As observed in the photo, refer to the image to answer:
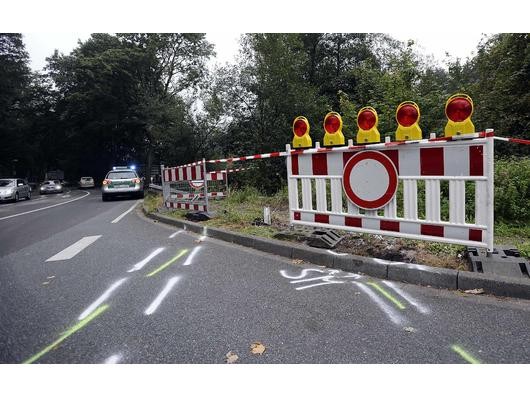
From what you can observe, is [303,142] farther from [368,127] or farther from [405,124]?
[405,124]

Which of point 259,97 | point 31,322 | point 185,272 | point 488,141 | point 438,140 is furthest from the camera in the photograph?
point 259,97

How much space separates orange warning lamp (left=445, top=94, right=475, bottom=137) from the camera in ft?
12.2

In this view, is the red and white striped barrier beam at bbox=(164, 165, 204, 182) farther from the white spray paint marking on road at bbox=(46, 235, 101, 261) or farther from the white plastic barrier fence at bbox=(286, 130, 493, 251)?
the white plastic barrier fence at bbox=(286, 130, 493, 251)

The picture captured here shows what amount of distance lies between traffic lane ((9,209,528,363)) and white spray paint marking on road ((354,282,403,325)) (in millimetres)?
35

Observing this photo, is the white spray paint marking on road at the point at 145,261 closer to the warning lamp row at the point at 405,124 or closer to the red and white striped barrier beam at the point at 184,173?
the warning lamp row at the point at 405,124

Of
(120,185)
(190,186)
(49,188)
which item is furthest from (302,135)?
(49,188)

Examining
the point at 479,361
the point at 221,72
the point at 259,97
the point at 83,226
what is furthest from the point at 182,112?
the point at 479,361

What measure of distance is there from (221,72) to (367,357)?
17409mm

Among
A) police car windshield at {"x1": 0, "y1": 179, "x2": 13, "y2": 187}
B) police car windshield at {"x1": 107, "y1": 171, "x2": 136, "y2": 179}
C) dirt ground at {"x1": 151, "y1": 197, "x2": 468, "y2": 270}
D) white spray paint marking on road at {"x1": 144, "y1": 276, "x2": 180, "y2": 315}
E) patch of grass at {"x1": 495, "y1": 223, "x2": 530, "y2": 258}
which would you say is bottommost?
white spray paint marking on road at {"x1": 144, "y1": 276, "x2": 180, "y2": 315}

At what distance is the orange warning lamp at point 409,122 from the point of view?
4.10 m

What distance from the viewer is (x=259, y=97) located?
17.1 meters

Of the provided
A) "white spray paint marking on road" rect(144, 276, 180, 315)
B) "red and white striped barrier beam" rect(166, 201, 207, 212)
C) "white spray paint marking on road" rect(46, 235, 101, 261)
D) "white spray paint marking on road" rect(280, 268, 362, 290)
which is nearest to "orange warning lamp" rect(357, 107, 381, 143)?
"white spray paint marking on road" rect(280, 268, 362, 290)

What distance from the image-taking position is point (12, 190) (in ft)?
75.1

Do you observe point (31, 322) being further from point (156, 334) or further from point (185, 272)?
point (185, 272)
